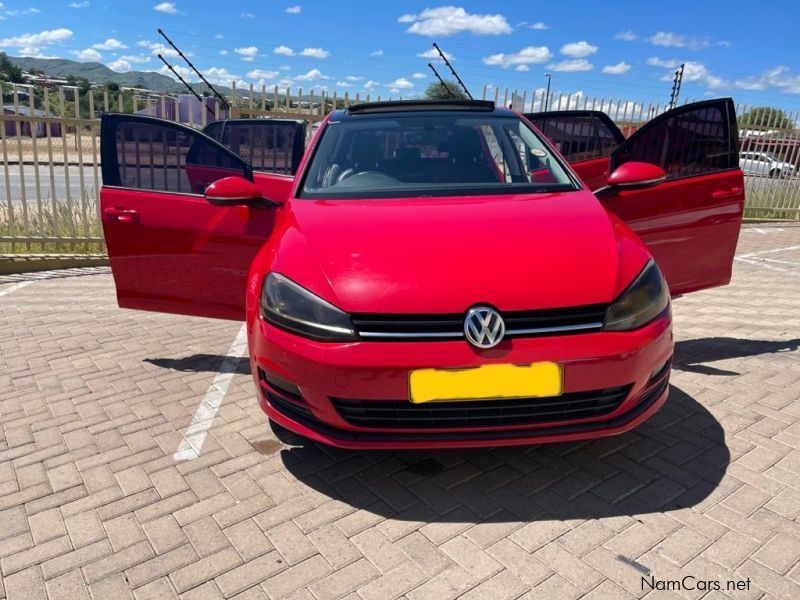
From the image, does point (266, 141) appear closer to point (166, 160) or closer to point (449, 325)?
point (166, 160)

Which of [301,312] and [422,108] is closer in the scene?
[301,312]

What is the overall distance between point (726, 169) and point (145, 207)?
3560 millimetres

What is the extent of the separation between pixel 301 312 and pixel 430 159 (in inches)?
56.3

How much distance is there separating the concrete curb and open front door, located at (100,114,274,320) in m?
4.16

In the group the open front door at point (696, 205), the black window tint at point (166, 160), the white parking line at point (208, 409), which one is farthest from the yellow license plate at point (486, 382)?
the black window tint at point (166, 160)

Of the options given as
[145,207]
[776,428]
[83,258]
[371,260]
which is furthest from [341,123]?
[83,258]

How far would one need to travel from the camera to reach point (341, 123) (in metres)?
3.65

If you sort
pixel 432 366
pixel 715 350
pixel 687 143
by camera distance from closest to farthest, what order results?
pixel 432 366 → pixel 687 143 → pixel 715 350

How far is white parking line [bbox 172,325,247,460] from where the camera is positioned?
294 centimetres

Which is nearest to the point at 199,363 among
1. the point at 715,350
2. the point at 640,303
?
the point at 640,303

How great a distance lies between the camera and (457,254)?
2.39m

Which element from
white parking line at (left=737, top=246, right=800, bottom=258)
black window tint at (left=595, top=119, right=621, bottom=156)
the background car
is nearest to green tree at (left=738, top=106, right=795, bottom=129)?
the background car

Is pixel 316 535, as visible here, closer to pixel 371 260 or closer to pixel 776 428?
pixel 371 260

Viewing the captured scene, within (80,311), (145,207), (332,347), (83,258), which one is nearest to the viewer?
(332,347)
